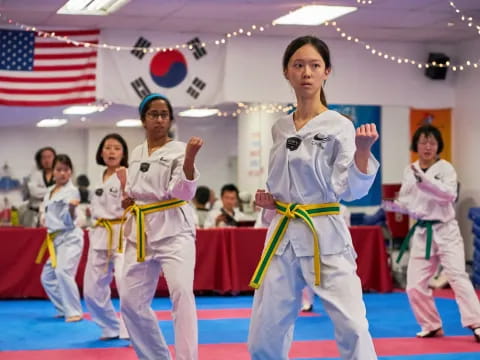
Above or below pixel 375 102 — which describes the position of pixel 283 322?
below

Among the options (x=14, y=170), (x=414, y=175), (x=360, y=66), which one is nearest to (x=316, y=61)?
(x=414, y=175)

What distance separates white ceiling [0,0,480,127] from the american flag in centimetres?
24

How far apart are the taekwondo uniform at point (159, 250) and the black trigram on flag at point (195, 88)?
6645 millimetres

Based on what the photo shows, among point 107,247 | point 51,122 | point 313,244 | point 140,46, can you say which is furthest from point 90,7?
point 51,122

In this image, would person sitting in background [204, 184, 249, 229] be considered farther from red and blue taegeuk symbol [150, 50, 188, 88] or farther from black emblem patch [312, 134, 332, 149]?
black emblem patch [312, 134, 332, 149]

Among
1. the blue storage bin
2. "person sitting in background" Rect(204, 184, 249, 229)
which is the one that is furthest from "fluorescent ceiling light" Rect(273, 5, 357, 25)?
the blue storage bin

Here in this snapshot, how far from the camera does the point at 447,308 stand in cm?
912

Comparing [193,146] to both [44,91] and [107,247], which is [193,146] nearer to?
[107,247]

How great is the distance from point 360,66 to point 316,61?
8.98 m

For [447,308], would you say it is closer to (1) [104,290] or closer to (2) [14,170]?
(1) [104,290]

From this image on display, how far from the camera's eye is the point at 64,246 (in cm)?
841

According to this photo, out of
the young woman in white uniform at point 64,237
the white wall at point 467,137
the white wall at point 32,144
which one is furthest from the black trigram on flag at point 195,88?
the white wall at point 32,144

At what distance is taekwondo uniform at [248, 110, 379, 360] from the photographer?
3.50m

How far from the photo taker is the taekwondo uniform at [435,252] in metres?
7.02
